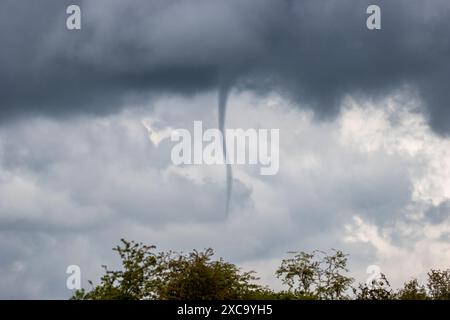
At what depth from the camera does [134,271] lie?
7800cm
